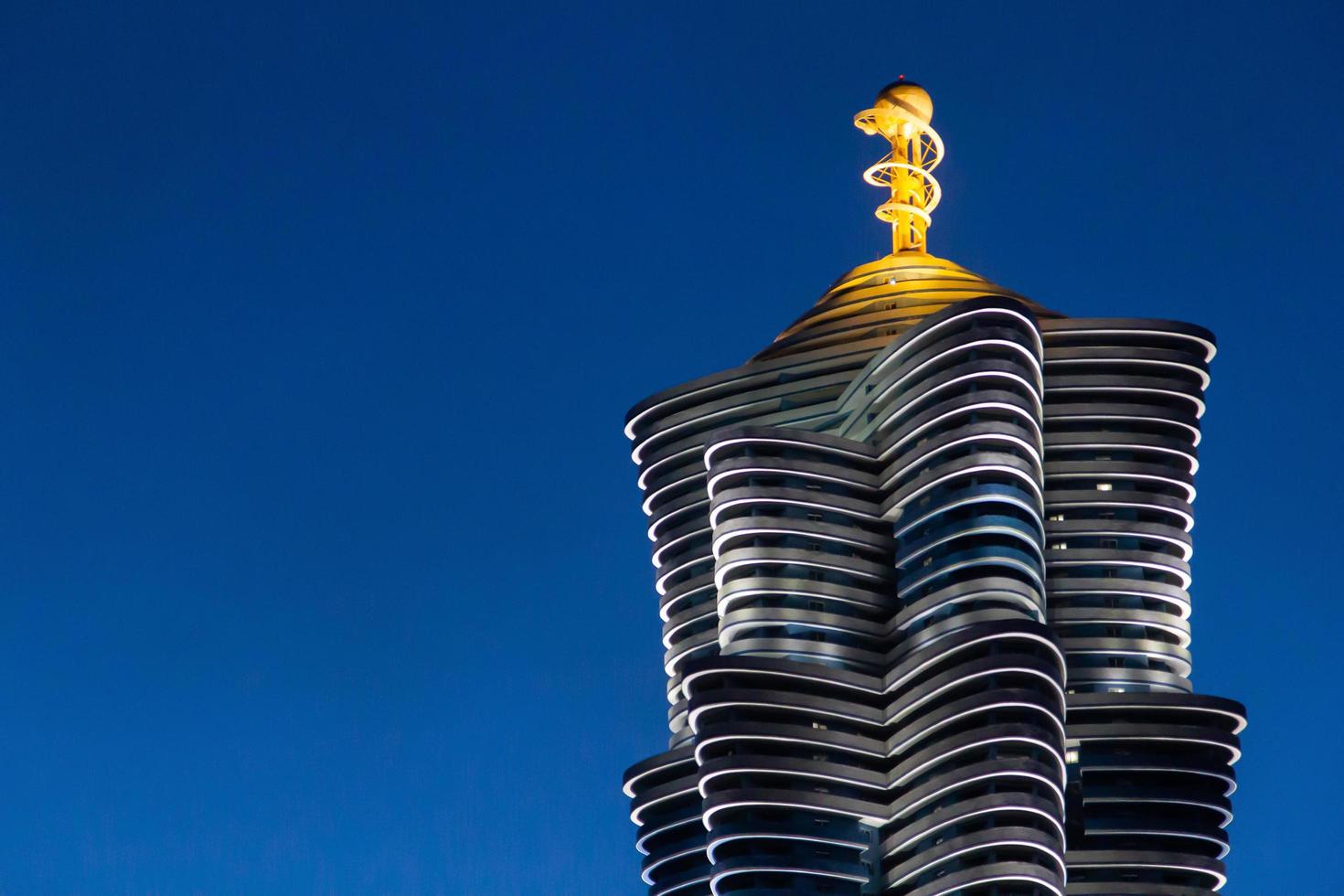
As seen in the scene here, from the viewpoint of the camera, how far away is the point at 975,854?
621ft

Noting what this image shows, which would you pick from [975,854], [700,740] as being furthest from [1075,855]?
[700,740]

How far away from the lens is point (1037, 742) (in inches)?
7461

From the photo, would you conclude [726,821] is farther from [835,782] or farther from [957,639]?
[957,639]

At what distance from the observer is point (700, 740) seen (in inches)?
7805

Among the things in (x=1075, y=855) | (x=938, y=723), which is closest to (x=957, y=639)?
(x=938, y=723)

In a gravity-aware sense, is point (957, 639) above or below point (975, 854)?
above

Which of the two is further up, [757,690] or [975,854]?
[757,690]

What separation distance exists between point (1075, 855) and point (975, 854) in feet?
42.6

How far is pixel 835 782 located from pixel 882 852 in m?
5.72

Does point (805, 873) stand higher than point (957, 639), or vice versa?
point (957, 639)

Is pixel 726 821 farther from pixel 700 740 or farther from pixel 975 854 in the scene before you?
pixel 975 854

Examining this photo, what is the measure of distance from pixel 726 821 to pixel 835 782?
307 inches

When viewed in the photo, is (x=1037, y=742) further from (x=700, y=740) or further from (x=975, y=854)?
(x=700, y=740)

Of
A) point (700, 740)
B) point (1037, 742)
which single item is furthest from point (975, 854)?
point (700, 740)
